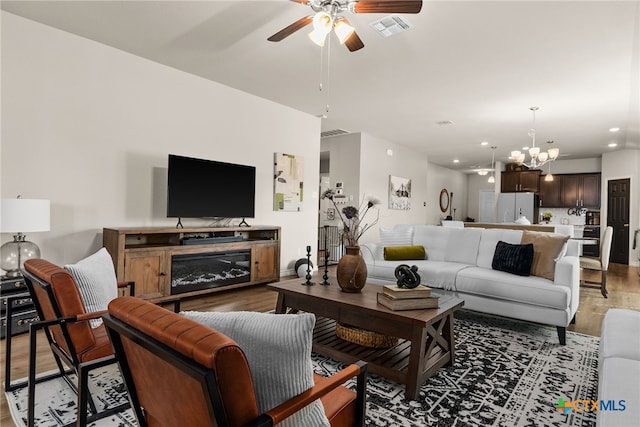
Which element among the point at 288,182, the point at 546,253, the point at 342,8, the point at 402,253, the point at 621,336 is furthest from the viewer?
the point at 288,182

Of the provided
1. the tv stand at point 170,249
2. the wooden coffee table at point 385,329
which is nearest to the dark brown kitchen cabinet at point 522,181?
the tv stand at point 170,249

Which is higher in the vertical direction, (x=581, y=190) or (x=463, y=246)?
(x=581, y=190)

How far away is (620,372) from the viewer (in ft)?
4.56

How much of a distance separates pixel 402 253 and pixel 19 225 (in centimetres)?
362

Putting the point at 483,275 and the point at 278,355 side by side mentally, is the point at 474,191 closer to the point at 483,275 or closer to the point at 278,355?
the point at 483,275

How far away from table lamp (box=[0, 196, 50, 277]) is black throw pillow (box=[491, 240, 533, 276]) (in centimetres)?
408

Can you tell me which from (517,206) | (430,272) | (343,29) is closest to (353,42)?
(343,29)

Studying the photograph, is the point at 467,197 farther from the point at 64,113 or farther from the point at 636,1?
the point at 64,113

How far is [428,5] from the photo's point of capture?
284cm

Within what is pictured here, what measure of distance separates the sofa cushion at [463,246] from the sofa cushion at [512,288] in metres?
0.44

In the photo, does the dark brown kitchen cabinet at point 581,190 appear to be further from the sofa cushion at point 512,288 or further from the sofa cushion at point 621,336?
the sofa cushion at point 621,336

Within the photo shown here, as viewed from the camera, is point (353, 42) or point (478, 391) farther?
point (353, 42)

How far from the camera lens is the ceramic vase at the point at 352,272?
2.67 metres

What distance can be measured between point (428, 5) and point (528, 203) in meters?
8.72
